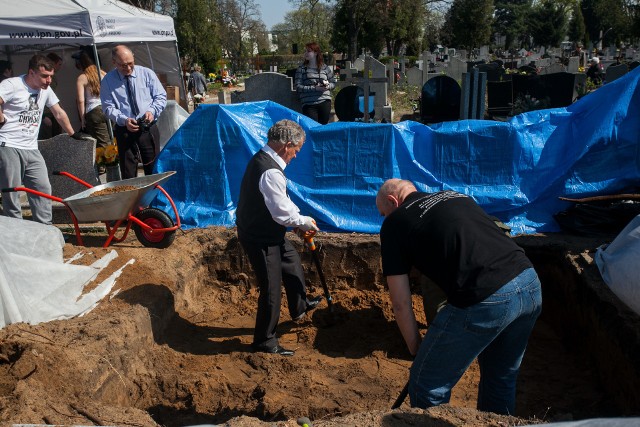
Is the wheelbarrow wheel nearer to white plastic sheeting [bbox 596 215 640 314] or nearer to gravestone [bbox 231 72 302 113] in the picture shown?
white plastic sheeting [bbox 596 215 640 314]

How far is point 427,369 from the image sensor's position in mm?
2953

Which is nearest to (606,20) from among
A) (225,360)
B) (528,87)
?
(528,87)

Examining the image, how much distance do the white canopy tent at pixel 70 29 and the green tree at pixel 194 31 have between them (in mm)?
19174

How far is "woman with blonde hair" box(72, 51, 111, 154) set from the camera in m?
9.31

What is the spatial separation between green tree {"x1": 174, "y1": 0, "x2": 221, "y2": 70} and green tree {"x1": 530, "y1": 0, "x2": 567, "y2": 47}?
28359 mm

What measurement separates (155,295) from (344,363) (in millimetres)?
1703

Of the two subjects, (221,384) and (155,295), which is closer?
(221,384)

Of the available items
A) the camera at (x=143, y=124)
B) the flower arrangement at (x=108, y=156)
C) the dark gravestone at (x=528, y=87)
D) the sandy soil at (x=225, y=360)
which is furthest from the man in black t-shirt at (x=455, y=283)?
the dark gravestone at (x=528, y=87)

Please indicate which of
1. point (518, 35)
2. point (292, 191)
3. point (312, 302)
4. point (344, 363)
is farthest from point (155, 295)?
point (518, 35)

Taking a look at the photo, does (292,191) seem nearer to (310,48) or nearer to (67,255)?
(67,255)

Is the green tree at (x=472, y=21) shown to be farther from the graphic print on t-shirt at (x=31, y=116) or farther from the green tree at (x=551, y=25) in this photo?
the graphic print on t-shirt at (x=31, y=116)

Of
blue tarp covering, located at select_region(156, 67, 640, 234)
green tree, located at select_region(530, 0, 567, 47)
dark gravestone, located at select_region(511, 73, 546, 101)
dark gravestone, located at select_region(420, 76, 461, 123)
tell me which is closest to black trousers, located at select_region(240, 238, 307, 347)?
blue tarp covering, located at select_region(156, 67, 640, 234)

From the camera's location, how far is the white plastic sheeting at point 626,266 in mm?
3588

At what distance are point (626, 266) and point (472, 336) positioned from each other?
1.41m
